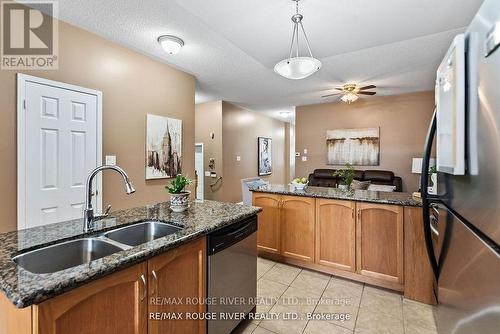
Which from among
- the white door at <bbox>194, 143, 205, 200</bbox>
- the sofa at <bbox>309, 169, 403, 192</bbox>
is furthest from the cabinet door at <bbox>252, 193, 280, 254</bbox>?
the white door at <bbox>194, 143, 205, 200</bbox>

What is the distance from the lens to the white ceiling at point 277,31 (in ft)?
7.13

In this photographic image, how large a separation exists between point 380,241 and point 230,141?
4.49 meters

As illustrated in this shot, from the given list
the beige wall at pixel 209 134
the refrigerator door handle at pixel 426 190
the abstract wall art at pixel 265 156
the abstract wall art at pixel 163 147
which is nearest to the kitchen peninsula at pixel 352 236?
the refrigerator door handle at pixel 426 190

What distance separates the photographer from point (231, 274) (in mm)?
1575

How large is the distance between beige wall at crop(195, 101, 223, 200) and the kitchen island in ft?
13.9

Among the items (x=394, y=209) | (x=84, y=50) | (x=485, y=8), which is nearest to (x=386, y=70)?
(x=394, y=209)

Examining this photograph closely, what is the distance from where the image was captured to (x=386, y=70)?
374cm

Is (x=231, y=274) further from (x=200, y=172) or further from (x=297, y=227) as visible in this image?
(x=200, y=172)

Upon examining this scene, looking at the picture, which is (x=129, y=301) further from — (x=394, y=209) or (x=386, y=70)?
(x=386, y=70)

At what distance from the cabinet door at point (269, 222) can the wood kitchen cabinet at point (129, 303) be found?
63.2 inches

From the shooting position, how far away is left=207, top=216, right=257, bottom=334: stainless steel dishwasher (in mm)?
1435

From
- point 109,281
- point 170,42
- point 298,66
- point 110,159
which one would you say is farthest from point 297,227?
point 170,42

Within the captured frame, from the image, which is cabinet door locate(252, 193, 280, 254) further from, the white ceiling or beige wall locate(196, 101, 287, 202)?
beige wall locate(196, 101, 287, 202)

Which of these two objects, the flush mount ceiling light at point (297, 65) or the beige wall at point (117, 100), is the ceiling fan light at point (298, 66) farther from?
the beige wall at point (117, 100)
